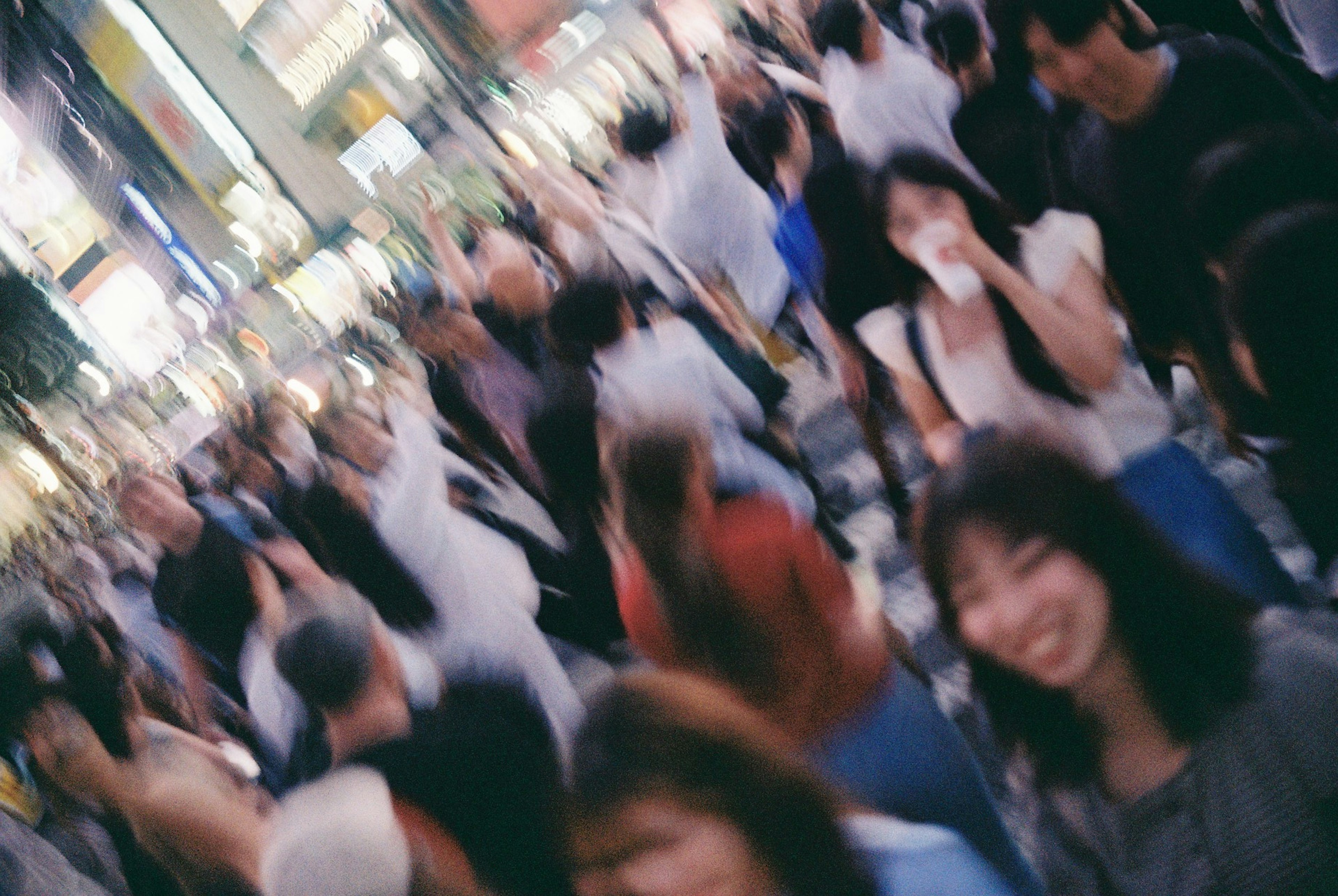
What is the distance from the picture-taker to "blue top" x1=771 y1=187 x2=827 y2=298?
270cm

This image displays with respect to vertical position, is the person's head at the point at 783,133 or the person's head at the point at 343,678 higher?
the person's head at the point at 783,133

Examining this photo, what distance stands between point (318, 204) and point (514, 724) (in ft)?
33.5

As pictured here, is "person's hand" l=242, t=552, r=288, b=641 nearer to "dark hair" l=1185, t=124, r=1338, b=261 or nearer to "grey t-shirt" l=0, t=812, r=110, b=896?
"grey t-shirt" l=0, t=812, r=110, b=896

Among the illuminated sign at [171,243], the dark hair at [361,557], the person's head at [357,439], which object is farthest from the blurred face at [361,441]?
the illuminated sign at [171,243]

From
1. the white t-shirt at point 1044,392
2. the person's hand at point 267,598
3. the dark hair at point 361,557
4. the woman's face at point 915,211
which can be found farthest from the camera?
the person's hand at point 267,598

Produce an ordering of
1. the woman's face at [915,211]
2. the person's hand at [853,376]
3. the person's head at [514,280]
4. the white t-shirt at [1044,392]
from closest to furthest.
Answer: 1. the white t-shirt at [1044,392]
2. the woman's face at [915,211]
3. the person's hand at [853,376]
4. the person's head at [514,280]

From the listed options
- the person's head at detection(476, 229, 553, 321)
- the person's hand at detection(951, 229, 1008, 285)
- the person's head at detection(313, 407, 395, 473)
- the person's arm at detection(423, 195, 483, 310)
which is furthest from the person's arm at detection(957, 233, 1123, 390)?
the person's arm at detection(423, 195, 483, 310)

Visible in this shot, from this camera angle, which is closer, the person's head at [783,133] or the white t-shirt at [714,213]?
the person's head at [783,133]

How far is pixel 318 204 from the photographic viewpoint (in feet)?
33.4

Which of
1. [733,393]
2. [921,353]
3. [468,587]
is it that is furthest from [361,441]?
[921,353]

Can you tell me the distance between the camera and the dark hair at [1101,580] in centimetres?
108

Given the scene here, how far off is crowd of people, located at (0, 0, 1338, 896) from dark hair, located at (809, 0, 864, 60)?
0.01 m

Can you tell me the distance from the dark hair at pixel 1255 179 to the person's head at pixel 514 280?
224cm

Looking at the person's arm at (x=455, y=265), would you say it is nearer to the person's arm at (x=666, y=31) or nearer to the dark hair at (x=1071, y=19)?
the person's arm at (x=666, y=31)
